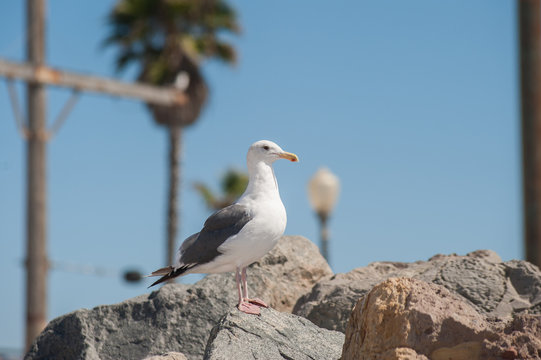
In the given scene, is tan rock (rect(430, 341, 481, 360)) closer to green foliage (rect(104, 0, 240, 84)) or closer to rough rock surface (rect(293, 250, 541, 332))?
rough rock surface (rect(293, 250, 541, 332))

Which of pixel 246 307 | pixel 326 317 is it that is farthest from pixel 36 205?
pixel 246 307

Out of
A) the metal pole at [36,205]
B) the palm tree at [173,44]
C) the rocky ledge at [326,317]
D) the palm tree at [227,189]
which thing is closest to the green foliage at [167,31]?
the palm tree at [173,44]

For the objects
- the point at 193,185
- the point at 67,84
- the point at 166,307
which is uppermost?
the point at 67,84

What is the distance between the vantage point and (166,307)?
698cm

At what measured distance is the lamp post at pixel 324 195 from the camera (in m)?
15.0

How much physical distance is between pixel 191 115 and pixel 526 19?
1531 cm

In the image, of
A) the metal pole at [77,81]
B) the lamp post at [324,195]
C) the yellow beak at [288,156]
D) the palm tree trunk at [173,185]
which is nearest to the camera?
the yellow beak at [288,156]

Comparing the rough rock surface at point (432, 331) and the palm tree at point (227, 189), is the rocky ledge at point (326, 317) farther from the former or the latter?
the palm tree at point (227, 189)

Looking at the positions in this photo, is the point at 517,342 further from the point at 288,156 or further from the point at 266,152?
the point at 266,152

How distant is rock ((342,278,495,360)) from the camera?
476cm

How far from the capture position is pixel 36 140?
1285 cm

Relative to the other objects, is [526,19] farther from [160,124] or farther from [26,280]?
[160,124]

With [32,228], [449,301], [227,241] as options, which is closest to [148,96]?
[32,228]

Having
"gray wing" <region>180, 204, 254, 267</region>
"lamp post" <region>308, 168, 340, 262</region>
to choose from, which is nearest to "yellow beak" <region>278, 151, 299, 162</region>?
"gray wing" <region>180, 204, 254, 267</region>
